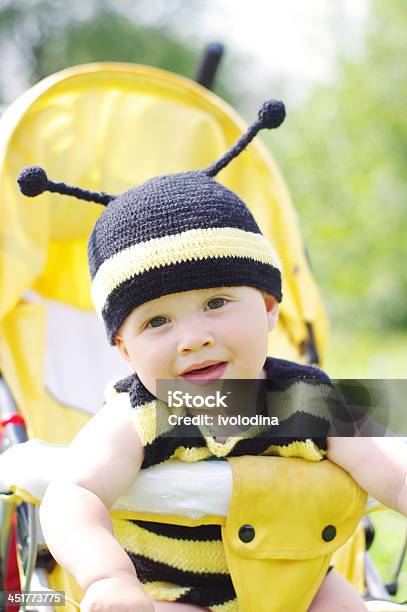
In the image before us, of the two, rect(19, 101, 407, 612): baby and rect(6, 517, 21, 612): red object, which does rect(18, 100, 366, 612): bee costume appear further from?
rect(6, 517, 21, 612): red object

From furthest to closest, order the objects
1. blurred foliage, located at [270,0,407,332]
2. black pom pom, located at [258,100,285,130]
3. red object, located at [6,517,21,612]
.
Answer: blurred foliage, located at [270,0,407,332] → red object, located at [6,517,21,612] → black pom pom, located at [258,100,285,130]

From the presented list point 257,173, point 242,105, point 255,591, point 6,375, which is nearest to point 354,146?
point 257,173

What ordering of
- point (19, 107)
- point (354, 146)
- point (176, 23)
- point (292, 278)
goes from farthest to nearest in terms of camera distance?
point (176, 23)
point (354, 146)
point (292, 278)
point (19, 107)

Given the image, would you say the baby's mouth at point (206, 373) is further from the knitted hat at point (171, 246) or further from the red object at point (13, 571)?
the red object at point (13, 571)

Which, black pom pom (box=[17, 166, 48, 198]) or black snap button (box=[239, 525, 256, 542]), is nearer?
black snap button (box=[239, 525, 256, 542])

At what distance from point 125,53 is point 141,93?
1749 cm

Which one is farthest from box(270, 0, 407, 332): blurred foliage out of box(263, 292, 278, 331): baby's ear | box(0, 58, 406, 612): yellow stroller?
box(263, 292, 278, 331): baby's ear

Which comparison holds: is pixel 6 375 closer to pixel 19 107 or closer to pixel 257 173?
pixel 19 107

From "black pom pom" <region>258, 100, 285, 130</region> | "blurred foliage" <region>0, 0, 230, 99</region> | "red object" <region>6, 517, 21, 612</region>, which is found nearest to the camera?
"black pom pom" <region>258, 100, 285, 130</region>

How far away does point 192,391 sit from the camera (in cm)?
124

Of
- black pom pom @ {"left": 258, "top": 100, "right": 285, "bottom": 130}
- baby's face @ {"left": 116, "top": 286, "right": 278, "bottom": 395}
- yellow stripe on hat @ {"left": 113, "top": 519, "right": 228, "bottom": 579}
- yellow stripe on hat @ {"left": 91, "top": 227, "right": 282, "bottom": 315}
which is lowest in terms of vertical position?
yellow stripe on hat @ {"left": 113, "top": 519, "right": 228, "bottom": 579}

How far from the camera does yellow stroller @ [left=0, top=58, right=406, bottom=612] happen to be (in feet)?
6.37

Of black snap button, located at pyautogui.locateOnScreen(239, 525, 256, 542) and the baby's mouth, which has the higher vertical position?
the baby's mouth

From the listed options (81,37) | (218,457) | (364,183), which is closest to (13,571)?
(218,457)
